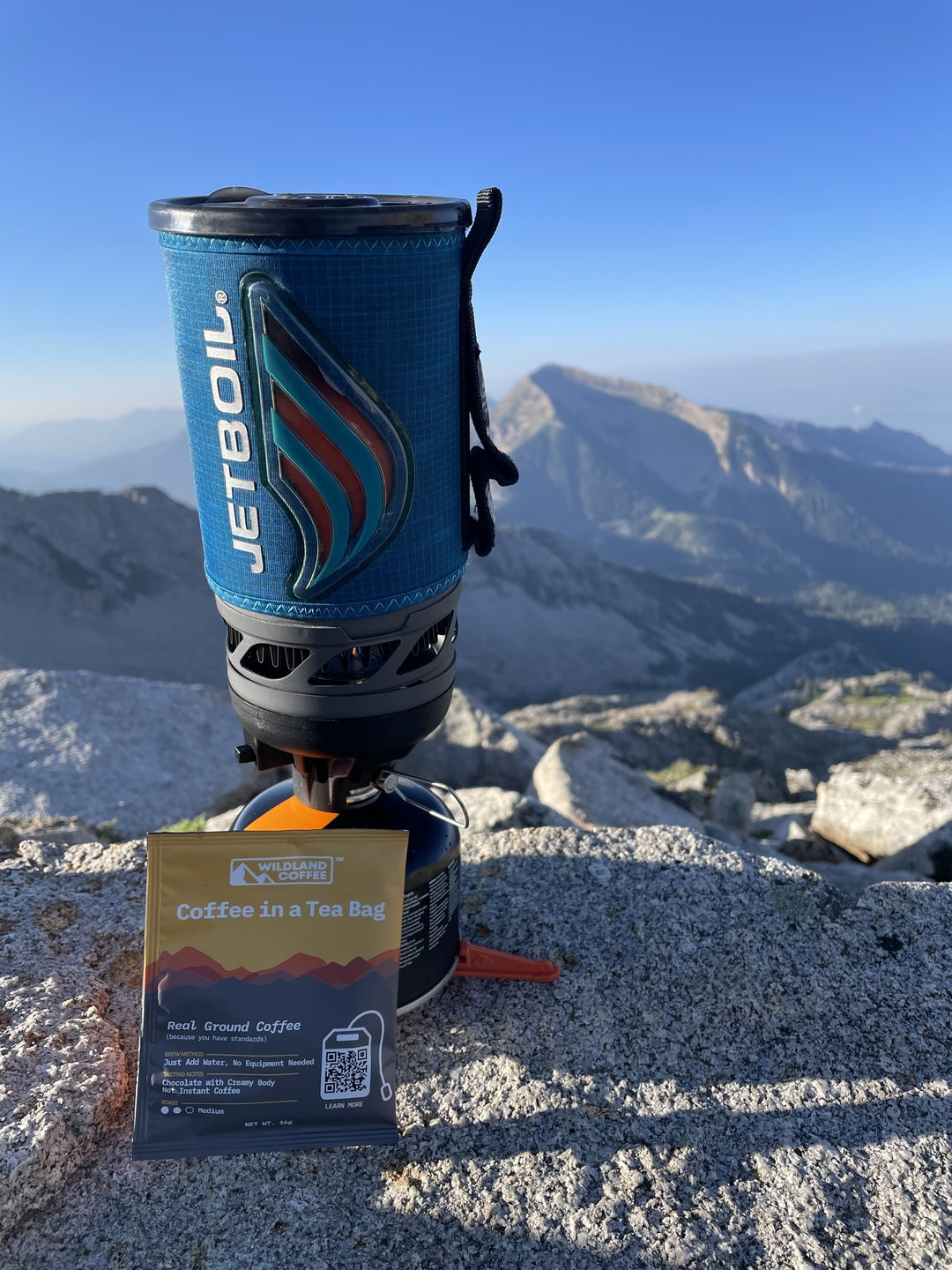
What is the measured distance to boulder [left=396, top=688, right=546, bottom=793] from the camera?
17.5m

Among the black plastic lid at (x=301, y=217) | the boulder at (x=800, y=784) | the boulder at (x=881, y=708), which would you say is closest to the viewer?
the black plastic lid at (x=301, y=217)

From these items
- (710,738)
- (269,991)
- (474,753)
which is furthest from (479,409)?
(710,738)

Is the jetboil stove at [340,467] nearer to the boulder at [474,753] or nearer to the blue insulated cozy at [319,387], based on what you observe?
the blue insulated cozy at [319,387]

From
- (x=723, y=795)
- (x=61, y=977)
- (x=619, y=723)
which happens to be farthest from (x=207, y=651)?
(x=61, y=977)

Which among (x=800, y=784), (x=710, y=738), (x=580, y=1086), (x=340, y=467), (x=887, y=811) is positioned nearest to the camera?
(x=340, y=467)

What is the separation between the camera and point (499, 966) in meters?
3.81

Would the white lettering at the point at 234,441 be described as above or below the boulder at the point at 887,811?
above

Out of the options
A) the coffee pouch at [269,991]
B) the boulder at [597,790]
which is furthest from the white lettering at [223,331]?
the boulder at [597,790]

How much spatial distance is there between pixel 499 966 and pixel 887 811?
468cm

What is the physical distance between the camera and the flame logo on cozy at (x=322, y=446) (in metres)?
2.72

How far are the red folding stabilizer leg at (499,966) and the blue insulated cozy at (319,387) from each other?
1781 millimetres

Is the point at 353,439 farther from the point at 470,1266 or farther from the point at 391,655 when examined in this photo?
the point at 470,1266

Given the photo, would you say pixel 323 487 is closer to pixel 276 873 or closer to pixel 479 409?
pixel 479 409

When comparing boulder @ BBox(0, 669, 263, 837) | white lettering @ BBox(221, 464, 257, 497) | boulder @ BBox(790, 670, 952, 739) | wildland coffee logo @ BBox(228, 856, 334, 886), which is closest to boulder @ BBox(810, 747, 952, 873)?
wildland coffee logo @ BBox(228, 856, 334, 886)
